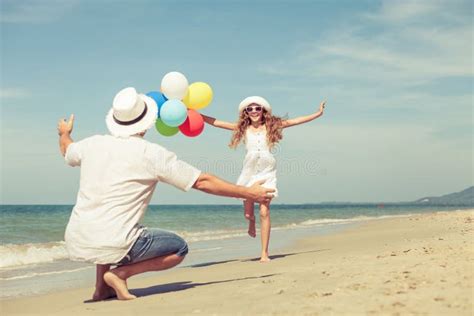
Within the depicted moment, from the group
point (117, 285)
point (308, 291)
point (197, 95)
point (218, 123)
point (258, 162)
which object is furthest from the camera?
point (218, 123)

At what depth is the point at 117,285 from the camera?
480 cm

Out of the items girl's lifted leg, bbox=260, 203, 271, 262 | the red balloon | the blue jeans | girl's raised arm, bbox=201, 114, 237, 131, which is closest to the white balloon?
the red balloon

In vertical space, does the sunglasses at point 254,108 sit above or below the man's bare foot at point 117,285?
above

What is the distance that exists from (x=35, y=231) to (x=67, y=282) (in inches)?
573

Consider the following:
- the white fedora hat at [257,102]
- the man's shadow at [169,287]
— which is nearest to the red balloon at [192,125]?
the white fedora hat at [257,102]

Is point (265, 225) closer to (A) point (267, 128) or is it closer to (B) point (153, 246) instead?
(A) point (267, 128)

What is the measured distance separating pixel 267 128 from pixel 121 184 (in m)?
3.35

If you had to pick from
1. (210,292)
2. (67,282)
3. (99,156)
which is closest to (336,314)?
(210,292)

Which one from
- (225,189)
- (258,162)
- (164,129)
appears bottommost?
(225,189)

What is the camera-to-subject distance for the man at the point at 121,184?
445 cm

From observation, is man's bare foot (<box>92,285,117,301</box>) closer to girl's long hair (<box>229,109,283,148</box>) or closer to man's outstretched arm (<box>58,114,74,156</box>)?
man's outstretched arm (<box>58,114,74,156</box>)

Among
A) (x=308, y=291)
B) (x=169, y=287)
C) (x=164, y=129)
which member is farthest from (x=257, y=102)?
(x=308, y=291)

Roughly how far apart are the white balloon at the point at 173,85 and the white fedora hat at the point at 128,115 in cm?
192

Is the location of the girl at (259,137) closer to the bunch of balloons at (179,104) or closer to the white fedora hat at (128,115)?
the bunch of balloons at (179,104)
